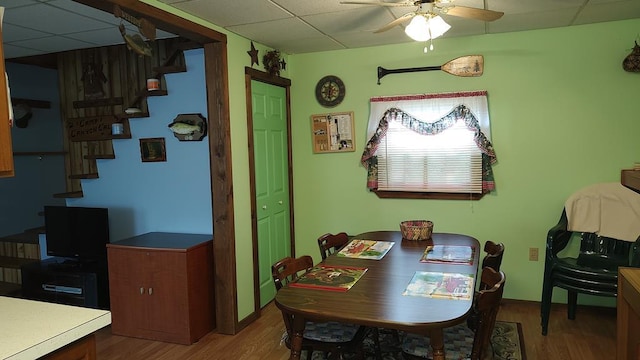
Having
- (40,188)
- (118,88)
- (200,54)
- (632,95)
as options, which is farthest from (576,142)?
(40,188)

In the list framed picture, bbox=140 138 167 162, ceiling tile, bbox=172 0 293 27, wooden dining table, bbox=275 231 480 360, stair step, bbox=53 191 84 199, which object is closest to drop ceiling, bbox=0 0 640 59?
ceiling tile, bbox=172 0 293 27

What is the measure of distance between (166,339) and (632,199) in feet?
11.8

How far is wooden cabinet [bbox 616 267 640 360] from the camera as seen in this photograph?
47.7 inches

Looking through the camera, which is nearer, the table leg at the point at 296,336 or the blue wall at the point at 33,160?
the table leg at the point at 296,336

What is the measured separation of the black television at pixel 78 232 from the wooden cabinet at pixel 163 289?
1.48ft

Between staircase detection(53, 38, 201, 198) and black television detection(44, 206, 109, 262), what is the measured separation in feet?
0.93

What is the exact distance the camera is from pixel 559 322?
3467 millimetres

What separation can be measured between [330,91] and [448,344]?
2695mm

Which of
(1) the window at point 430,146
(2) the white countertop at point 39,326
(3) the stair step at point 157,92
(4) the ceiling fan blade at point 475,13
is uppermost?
(4) the ceiling fan blade at point 475,13

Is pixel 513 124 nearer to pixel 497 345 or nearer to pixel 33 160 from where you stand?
pixel 497 345

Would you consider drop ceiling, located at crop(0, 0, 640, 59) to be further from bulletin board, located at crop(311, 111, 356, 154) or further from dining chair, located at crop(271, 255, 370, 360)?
dining chair, located at crop(271, 255, 370, 360)

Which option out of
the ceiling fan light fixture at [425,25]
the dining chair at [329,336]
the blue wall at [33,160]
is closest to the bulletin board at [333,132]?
the ceiling fan light fixture at [425,25]

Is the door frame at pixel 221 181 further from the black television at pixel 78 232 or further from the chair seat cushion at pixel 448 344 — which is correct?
the chair seat cushion at pixel 448 344

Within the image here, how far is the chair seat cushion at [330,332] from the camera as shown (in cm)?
228
